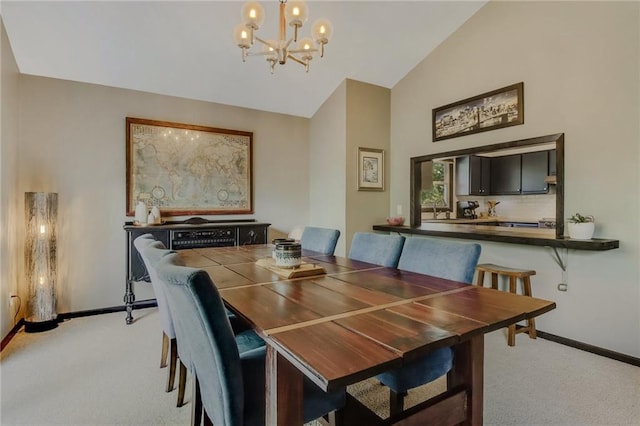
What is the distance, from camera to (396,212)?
453 cm

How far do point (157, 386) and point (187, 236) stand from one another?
5.74 feet

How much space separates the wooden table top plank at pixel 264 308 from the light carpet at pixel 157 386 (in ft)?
2.99

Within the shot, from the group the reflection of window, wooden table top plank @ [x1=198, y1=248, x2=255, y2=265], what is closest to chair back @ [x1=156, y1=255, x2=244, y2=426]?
wooden table top plank @ [x1=198, y1=248, x2=255, y2=265]

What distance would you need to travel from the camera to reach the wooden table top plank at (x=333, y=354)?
0.82m

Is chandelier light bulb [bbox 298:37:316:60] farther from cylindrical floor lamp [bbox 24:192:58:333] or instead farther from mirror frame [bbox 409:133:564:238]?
cylindrical floor lamp [bbox 24:192:58:333]

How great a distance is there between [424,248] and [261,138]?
310 cm

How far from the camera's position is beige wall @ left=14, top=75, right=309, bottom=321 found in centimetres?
333

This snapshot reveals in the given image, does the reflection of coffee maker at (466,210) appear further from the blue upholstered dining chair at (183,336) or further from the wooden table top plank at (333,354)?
the wooden table top plank at (333,354)

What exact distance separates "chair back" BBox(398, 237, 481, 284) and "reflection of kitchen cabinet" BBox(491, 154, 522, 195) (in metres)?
3.85

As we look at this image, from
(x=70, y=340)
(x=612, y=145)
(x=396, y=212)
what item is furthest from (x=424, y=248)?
(x=70, y=340)

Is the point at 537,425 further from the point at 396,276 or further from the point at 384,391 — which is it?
the point at 396,276

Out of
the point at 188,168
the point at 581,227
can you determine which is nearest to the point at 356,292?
the point at 581,227

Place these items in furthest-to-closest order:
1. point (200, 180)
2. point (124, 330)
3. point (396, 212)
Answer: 1. point (396, 212)
2. point (200, 180)
3. point (124, 330)

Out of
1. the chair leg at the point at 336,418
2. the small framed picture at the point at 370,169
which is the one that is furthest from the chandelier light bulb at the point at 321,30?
the chair leg at the point at 336,418
